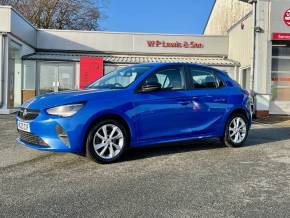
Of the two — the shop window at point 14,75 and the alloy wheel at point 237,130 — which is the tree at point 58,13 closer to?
the shop window at point 14,75

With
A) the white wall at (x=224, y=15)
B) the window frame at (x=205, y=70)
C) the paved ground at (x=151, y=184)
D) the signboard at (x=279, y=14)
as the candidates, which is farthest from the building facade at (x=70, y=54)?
the window frame at (x=205, y=70)

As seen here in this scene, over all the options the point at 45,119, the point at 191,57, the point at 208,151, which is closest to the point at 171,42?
the point at 191,57

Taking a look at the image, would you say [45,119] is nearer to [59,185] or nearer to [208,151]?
[59,185]

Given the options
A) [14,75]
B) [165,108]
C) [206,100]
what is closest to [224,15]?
[14,75]

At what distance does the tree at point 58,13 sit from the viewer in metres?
36.8

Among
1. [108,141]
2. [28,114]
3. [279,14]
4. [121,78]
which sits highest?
[279,14]

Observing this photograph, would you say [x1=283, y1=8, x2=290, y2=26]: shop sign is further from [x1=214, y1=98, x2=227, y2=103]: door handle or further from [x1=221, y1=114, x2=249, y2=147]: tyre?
[x1=214, y1=98, x2=227, y2=103]: door handle

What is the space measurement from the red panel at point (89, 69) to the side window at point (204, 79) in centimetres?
1466

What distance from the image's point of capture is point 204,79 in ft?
27.5

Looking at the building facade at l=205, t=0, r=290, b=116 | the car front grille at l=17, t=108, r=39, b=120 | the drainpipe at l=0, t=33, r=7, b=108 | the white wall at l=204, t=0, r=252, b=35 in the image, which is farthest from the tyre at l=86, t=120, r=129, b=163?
the white wall at l=204, t=0, r=252, b=35

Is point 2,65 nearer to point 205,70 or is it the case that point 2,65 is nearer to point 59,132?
point 205,70

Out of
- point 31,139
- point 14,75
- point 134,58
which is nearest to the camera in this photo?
point 31,139

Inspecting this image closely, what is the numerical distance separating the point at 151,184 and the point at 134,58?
64.3ft

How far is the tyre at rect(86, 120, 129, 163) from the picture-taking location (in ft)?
22.0
